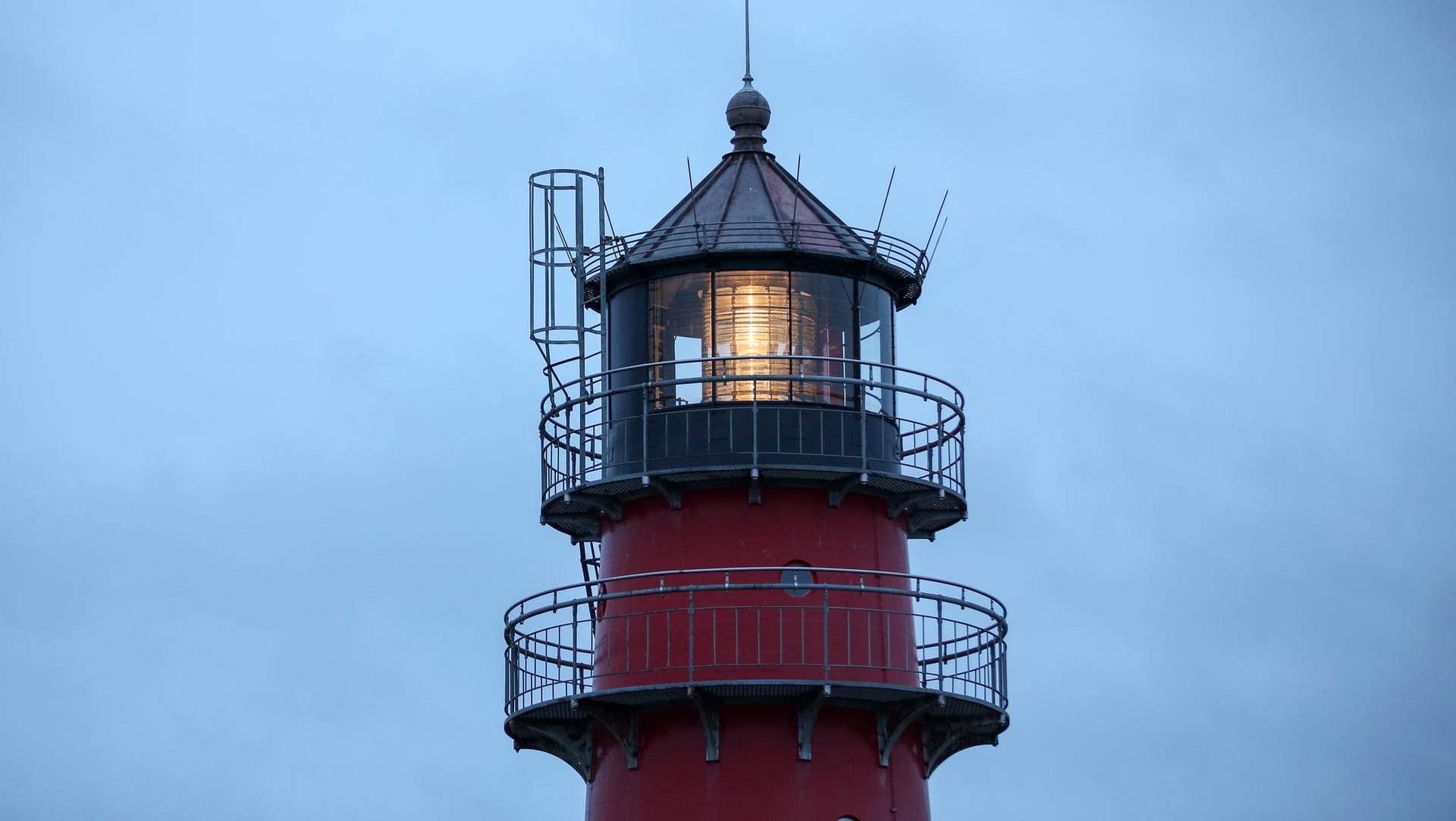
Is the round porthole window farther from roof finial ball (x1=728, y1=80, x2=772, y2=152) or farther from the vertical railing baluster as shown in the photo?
roof finial ball (x1=728, y1=80, x2=772, y2=152)

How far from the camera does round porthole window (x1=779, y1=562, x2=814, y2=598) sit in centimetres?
3041

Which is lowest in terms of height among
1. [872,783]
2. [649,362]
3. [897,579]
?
[872,783]

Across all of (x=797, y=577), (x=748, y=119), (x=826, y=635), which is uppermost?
(x=748, y=119)

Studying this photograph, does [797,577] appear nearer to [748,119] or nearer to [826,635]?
[826,635]

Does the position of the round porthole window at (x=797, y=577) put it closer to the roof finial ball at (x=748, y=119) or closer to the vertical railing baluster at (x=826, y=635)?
the vertical railing baluster at (x=826, y=635)

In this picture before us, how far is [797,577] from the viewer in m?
30.7

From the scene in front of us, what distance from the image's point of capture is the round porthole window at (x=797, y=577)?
99.8 feet

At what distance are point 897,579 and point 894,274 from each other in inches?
146

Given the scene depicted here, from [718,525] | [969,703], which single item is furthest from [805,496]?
[969,703]

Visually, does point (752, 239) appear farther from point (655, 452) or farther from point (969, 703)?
point (969, 703)

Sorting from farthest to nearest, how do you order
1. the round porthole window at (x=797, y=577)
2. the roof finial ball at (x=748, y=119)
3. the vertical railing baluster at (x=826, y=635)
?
1. the roof finial ball at (x=748, y=119)
2. the round porthole window at (x=797, y=577)
3. the vertical railing baluster at (x=826, y=635)

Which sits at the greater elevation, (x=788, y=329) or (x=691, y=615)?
(x=788, y=329)

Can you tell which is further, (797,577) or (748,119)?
(748,119)

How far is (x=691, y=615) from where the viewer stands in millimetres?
29391
